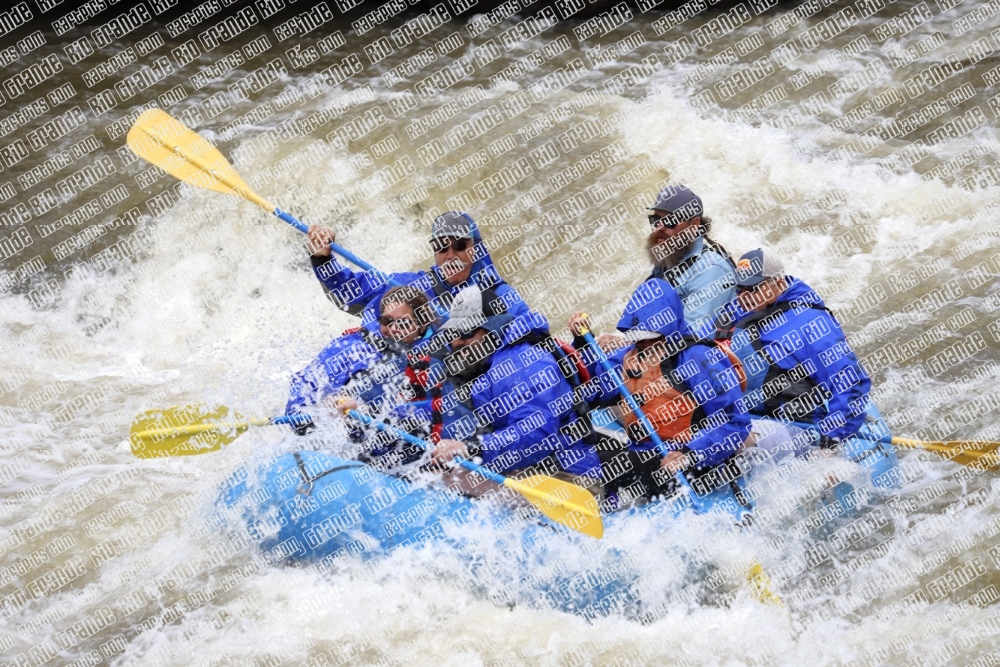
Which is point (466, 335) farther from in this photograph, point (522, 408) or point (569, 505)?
point (569, 505)

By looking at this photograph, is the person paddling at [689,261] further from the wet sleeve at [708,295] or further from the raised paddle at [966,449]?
the raised paddle at [966,449]

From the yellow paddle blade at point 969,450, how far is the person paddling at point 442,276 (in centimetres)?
222

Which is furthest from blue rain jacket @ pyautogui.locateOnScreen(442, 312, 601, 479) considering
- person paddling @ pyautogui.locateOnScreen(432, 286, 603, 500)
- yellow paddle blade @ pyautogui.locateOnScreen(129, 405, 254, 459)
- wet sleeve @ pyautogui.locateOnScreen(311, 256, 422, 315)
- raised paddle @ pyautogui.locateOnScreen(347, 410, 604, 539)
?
yellow paddle blade @ pyautogui.locateOnScreen(129, 405, 254, 459)

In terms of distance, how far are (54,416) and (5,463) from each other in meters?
0.53

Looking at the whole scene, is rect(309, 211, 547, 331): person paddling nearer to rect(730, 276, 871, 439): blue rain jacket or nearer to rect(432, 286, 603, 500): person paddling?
Result: rect(432, 286, 603, 500): person paddling

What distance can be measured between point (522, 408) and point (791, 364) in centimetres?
136

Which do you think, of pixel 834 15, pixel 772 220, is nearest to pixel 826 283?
pixel 772 220

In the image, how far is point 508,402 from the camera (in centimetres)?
470

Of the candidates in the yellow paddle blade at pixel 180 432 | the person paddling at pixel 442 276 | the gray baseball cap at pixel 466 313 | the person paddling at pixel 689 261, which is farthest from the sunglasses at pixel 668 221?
the yellow paddle blade at pixel 180 432

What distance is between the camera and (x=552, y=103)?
888 centimetres

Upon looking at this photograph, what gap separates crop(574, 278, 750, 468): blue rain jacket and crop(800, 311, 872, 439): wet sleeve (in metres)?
0.44

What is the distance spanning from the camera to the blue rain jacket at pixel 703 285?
5.30 meters

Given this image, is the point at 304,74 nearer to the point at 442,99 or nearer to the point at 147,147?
the point at 442,99

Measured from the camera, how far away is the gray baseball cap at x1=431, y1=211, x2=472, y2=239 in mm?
5195
